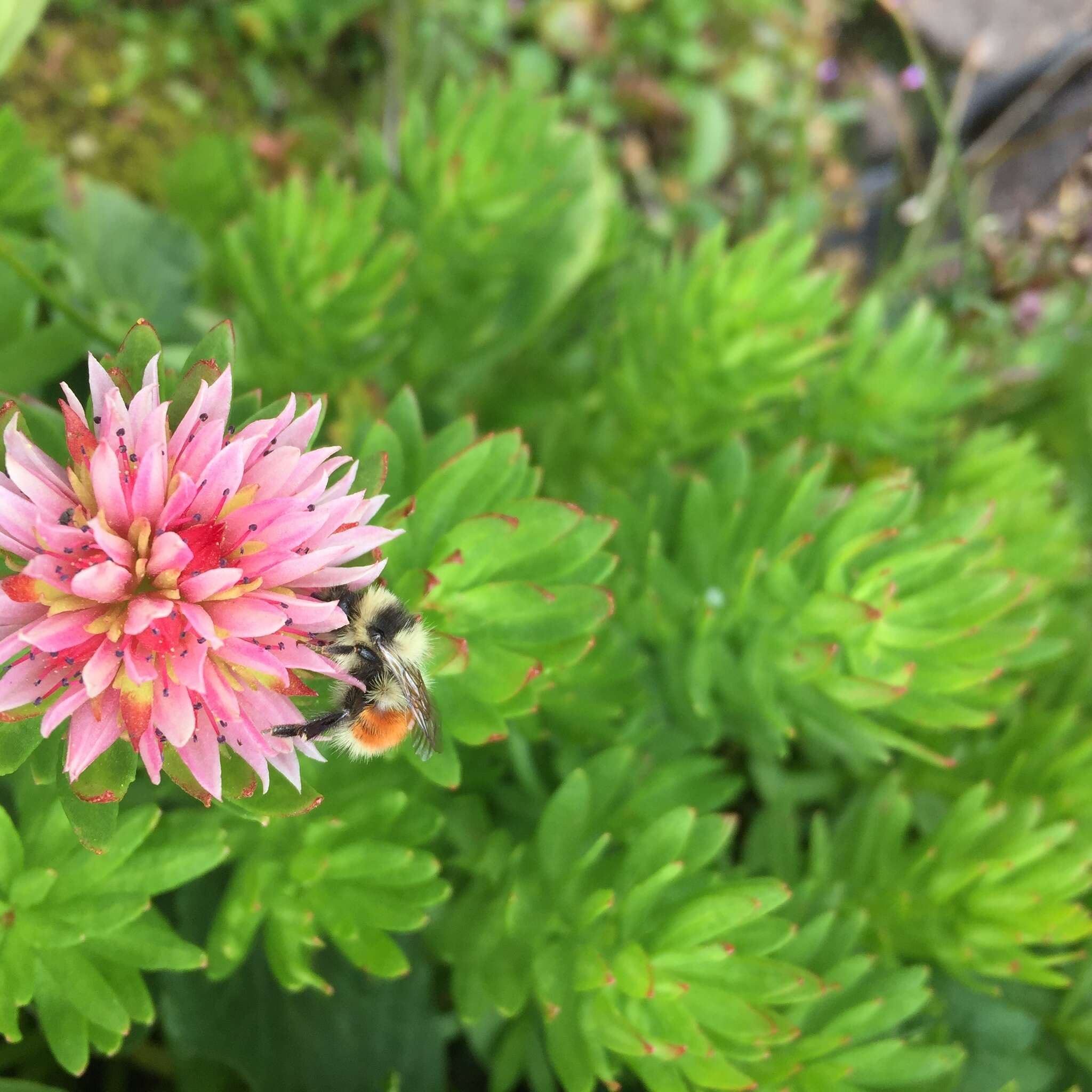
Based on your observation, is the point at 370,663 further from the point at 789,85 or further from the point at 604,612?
the point at 789,85

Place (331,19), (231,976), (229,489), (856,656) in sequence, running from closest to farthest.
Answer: (229,489), (856,656), (231,976), (331,19)

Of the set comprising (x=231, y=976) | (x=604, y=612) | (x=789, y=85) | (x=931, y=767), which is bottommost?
(x=231, y=976)

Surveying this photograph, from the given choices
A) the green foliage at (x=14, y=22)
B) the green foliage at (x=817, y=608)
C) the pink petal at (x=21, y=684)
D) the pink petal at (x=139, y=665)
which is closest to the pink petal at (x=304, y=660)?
the pink petal at (x=139, y=665)

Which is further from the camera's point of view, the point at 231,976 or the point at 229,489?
the point at 231,976

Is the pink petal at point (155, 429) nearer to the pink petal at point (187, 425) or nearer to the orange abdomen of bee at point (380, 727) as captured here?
the pink petal at point (187, 425)

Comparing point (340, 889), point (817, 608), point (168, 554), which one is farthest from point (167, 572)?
point (817, 608)

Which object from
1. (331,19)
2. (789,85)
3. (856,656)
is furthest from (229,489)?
(789,85)
